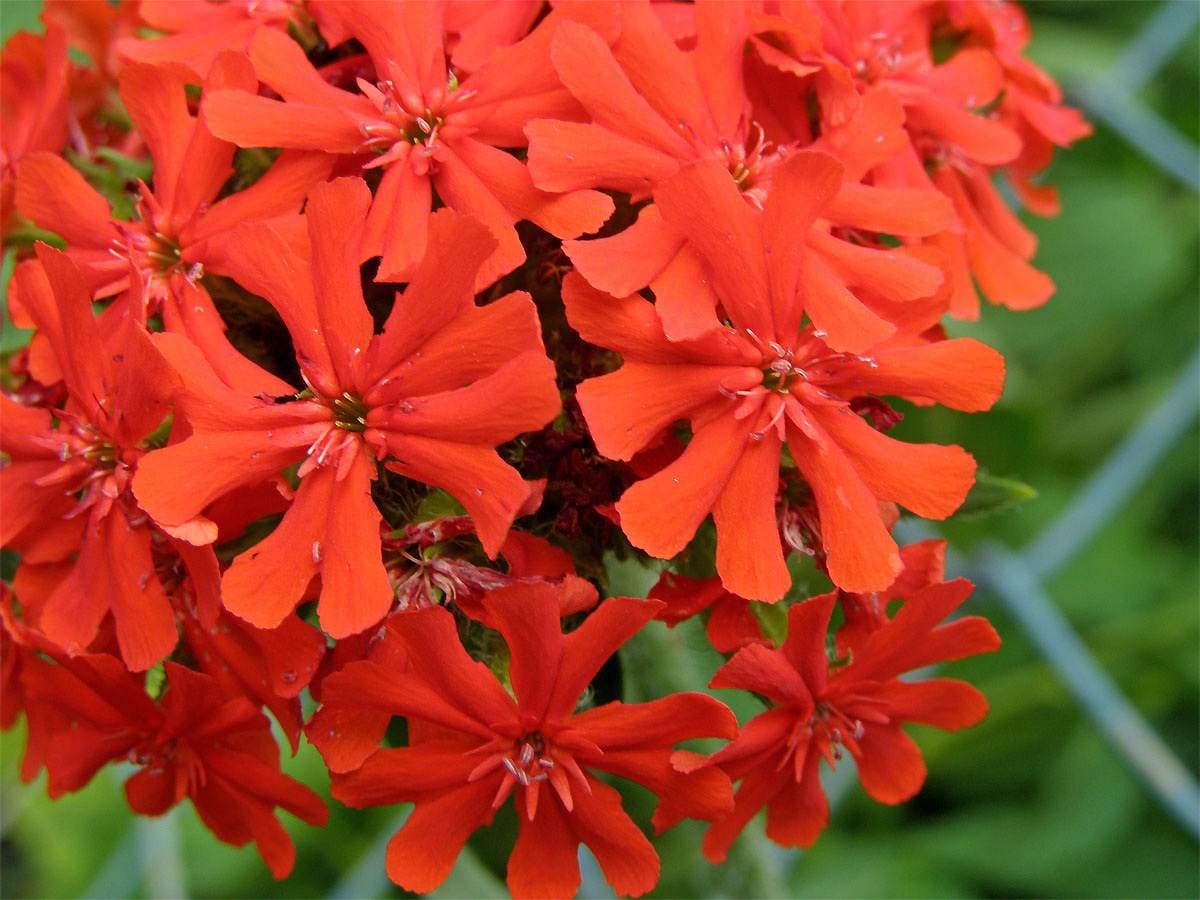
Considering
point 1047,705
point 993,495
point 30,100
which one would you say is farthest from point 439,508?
point 1047,705

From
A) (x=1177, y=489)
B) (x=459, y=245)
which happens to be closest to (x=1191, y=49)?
(x=1177, y=489)

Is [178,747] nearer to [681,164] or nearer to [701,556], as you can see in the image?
[701,556]

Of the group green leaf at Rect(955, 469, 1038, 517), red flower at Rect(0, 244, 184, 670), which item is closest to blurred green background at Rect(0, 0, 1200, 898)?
green leaf at Rect(955, 469, 1038, 517)

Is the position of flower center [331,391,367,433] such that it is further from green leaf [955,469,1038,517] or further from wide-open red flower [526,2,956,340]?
green leaf [955,469,1038,517]

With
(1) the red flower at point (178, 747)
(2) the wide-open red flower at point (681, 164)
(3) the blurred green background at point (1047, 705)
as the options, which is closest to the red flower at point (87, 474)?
(1) the red flower at point (178, 747)

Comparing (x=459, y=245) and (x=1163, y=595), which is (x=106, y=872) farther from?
(x=1163, y=595)

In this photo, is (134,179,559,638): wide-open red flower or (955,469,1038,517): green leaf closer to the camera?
(134,179,559,638): wide-open red flower
